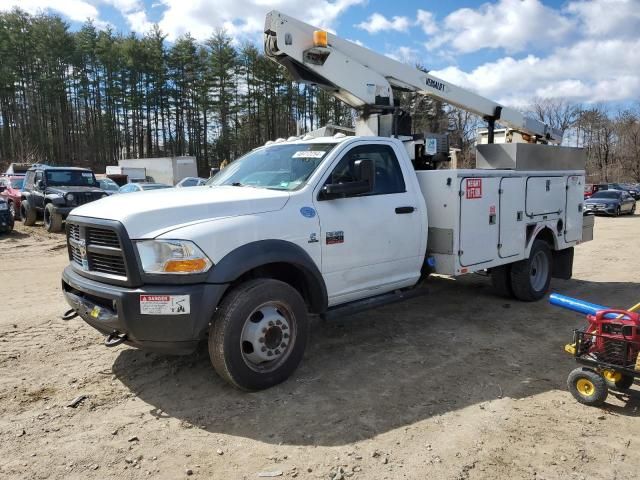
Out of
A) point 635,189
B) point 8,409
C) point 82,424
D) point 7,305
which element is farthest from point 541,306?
point 635,189

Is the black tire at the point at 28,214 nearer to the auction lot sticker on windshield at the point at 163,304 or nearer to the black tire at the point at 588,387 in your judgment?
the auction lot sticker on windshield at the point at 163,304

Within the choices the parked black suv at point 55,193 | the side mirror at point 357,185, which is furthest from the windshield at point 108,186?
the side mirror at point 357,185

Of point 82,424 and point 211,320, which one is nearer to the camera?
point 82,424

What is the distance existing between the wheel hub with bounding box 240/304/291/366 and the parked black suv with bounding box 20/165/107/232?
1239cm

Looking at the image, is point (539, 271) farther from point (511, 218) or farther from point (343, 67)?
point (343, 67)

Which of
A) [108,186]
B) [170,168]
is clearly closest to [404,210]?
[108,186]

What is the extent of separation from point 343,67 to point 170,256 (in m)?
3.65

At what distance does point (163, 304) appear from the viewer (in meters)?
3.46

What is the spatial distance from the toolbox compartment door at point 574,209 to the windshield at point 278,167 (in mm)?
4418

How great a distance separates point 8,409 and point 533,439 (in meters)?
3.82

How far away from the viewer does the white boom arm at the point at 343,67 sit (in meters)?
5.70

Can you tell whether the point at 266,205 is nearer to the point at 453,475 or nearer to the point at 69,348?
the point at 453,475

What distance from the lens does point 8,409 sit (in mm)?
3670

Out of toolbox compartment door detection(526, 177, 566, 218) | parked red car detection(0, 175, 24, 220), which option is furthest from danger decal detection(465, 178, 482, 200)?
parked red car detection(0, 175, 24, 220)
